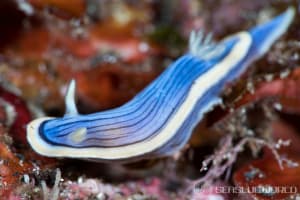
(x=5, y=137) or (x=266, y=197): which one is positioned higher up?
(x=5, y=137)

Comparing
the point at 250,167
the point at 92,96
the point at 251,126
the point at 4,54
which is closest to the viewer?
the point at 250,167

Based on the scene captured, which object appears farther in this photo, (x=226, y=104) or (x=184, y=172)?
(x=184, y=172)

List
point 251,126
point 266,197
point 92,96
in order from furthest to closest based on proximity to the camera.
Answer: point 92,96 → point 251,126 → point 266,197

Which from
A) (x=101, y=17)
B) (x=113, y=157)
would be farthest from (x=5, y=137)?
(x=101, y=17)

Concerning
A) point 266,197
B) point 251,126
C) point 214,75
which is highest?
point 214,75

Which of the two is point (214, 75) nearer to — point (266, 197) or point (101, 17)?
point (266, 197)

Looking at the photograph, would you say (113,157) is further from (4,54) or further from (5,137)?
(4,54)

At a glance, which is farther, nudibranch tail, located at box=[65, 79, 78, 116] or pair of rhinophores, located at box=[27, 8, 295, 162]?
nudibranch tail, located at box=[65, 79, 78, 116]

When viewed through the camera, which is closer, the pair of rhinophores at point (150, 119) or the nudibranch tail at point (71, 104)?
the pair of rhinophores at point (150, 119)
